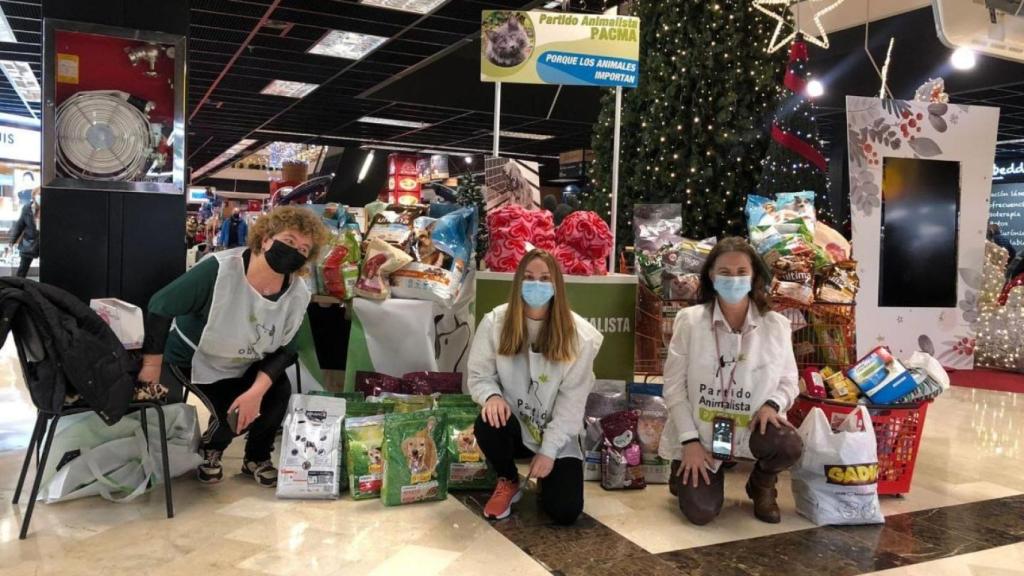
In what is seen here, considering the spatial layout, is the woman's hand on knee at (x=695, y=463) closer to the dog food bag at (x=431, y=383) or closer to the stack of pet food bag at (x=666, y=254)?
the stack of pet food bag at (x=666, y=254)

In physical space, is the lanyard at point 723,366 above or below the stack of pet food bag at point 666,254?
below

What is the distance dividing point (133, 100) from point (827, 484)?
11.2ft

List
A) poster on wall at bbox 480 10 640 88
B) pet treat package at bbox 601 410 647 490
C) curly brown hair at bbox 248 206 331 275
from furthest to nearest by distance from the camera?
1. poster on wall at bbox 480 10 640 88
2. pet treat package at bbox 601 410 647 490
3. curly brown hair at bbox 248 206 331 275

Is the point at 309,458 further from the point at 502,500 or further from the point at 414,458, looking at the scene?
the point at 502,500

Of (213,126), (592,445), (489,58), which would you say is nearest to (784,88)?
(489,58)

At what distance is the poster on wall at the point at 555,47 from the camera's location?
4.48m

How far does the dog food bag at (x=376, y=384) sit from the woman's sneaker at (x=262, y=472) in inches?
20.2

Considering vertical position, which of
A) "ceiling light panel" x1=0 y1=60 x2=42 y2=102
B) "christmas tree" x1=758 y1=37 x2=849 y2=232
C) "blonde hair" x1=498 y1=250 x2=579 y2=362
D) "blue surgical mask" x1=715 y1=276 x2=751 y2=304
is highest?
"ceiling light panel" x1=0 y1=60 x2=42 y2=102

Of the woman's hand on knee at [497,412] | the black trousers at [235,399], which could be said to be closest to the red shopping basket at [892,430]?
the woman's hand on knee at [497,412]

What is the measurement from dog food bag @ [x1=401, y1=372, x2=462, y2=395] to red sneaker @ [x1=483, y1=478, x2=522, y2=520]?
2.11 ft

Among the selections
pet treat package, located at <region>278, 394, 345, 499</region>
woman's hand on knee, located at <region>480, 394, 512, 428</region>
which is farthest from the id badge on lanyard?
pet treat package, located at <region>278, 394, 345, 499</region>

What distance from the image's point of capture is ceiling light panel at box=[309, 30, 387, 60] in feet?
31.2

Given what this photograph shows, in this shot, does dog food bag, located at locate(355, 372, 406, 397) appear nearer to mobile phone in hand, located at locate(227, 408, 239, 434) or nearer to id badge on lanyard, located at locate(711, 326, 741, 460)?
mobile phone in hand, located at locate(227, 408, 239, 434)

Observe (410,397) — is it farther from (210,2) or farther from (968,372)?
(210,2)
